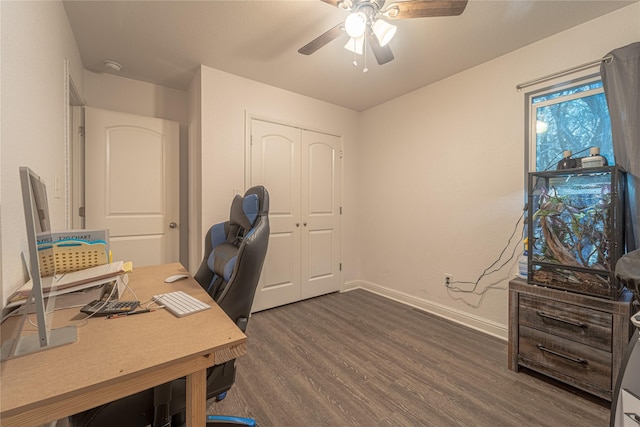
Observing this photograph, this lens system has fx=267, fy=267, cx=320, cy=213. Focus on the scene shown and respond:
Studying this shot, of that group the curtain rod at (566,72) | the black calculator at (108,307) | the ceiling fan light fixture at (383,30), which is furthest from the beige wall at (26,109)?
the curtain rod at (566,72)

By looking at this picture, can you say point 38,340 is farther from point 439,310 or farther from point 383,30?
point 439,310

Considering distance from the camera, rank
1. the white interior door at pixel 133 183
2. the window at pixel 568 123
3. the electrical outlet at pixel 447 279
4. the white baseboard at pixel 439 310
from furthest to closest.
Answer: the electrical outlet at pixel 447 279
the white interior door at pixel 133 183
the white baseboard at pixel 439 310
the window at pixel 568 123

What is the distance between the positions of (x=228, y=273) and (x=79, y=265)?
633 millimetres

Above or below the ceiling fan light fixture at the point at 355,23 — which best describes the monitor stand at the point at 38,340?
A: below

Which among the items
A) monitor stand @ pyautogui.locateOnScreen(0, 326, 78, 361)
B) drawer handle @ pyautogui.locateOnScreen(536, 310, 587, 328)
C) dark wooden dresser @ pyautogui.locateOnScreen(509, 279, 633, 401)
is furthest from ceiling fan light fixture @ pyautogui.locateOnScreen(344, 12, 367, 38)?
drawer handle @ pyautogui.locateOnScreen(536, 310, 587, 328)

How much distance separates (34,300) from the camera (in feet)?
2.20

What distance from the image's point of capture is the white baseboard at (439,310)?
2.37 meters

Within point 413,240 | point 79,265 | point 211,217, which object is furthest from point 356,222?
point 79,265

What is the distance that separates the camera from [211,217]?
102 inches

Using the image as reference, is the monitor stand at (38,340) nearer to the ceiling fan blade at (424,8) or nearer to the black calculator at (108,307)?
the black calculator at (108,307)

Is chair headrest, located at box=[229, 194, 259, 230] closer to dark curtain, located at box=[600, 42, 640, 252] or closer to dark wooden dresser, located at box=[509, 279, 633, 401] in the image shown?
dark wooden dresser, located at box=[509, 279, 633, 401]

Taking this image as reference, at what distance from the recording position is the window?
74.4 inches

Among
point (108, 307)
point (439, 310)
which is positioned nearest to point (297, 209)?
point (439, 310)

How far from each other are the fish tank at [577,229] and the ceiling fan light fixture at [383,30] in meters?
1.35
